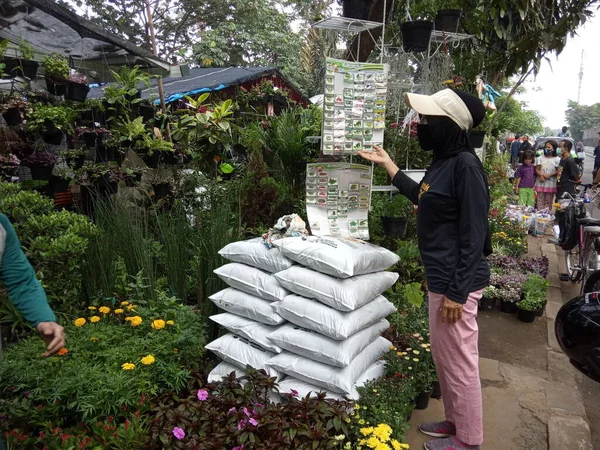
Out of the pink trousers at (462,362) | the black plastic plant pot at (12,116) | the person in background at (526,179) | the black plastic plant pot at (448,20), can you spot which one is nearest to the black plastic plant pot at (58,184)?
the black plastic plant pot at (12,116)

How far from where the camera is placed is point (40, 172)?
3490mm

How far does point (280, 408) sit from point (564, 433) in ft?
5.77

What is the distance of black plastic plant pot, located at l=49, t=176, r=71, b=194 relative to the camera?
12.0ft

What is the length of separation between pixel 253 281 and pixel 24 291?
1262 mm

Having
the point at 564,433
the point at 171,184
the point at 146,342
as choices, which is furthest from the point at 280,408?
the point at 171,184

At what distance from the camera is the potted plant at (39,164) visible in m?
3.45

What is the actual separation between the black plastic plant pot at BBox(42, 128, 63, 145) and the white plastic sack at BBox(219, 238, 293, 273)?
2123mm

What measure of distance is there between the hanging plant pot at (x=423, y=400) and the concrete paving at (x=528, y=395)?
43mm

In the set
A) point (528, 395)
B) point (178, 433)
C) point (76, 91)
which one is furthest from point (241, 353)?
point (76, 91)

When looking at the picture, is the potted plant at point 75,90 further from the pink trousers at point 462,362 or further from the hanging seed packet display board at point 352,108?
the pink trousers at point 462,362

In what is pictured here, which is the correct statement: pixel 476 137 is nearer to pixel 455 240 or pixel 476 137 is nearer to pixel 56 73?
pixel 455 240

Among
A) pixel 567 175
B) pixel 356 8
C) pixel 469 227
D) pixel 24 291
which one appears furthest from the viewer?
pixel 567 175

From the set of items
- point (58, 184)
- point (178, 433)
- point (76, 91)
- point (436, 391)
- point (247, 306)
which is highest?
point (76, 91)

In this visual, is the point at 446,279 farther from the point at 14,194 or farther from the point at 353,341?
the point at 14,194
